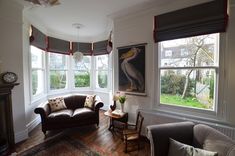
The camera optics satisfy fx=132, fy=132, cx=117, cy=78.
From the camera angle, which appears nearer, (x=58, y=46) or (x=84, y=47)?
(x=58, y=46)

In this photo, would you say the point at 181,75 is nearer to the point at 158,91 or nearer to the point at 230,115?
the point at 158,91

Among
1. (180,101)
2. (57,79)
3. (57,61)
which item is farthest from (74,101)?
(180,101)

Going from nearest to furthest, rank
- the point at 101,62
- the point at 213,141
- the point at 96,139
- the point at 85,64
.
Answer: the point at 213,141
the point at 96,139
the point at 101,62
the point at 85,64

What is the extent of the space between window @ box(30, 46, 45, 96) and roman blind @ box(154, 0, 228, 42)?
3.26m

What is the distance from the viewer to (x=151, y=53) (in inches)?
111

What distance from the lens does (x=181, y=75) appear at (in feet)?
8.46

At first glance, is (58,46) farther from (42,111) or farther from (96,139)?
(96,139)

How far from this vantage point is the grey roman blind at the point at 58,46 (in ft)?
14.4

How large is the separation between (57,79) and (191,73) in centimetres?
435

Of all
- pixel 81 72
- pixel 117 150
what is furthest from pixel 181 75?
pixel 81 72

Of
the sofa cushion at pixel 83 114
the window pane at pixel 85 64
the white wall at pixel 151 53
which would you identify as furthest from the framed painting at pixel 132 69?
the window pane at pixel 85 64

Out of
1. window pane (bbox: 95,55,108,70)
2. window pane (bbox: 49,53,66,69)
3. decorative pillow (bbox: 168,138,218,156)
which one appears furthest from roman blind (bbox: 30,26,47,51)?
decorative pillow (bbox: 168,138,218,156)

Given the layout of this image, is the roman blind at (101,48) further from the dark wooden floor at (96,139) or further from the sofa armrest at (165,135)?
the sofa armrest at (165,135)

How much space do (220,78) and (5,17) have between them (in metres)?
4.01
